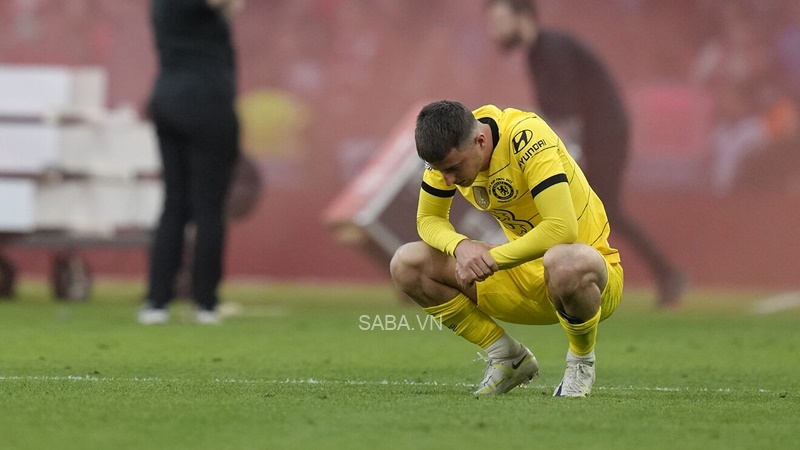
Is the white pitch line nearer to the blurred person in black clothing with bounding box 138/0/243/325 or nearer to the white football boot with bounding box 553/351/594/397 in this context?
the white football boot with bounding box 553/351/594/397

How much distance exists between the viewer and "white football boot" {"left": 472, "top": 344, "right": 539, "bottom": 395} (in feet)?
17.2

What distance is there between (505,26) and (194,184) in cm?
461

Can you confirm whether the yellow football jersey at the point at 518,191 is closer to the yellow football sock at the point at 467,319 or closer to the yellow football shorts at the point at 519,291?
the yellow football shorts at the point at 519,291

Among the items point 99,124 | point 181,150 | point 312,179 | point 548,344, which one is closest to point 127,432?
point 548,344

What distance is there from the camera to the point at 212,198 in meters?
8.63

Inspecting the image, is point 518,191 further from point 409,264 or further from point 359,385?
point 359,385

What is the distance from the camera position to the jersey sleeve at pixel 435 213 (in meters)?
5.17

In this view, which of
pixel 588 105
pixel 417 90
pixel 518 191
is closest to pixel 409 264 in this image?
pixel 518 191

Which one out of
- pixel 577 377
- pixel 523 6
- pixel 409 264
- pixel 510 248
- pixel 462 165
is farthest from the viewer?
pixel 523 6

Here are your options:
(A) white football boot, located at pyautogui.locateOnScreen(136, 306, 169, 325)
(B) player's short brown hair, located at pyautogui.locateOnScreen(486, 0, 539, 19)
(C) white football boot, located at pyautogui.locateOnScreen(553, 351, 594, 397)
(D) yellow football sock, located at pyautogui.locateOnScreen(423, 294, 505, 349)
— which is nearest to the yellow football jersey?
(D) yellow football sock, located at pyautogui.locateOnScreen(423, 294, 505, 349)

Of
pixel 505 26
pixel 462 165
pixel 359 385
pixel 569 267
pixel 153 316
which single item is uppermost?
pixel 462 165

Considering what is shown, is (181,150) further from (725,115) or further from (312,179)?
(725,115)

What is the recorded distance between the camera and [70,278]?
1120 cm

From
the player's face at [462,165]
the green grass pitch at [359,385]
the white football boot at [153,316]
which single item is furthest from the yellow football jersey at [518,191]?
the white football boot at [153,316]
